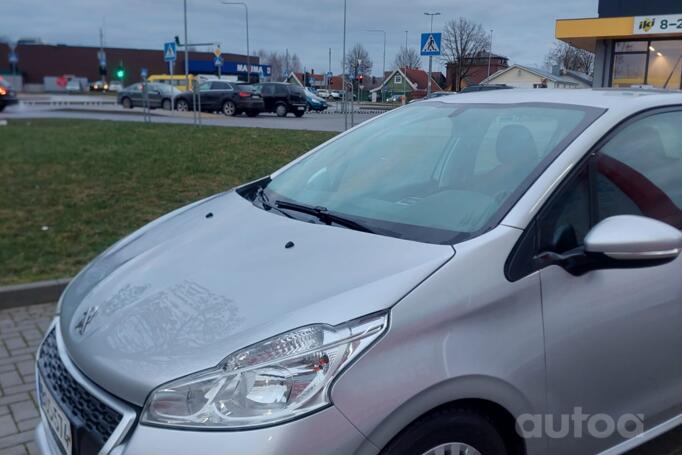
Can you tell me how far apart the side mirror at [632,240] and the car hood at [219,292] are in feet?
1.79

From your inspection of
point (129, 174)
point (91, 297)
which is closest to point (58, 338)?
point (91, 297)

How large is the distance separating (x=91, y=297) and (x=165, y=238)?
18.4 inches

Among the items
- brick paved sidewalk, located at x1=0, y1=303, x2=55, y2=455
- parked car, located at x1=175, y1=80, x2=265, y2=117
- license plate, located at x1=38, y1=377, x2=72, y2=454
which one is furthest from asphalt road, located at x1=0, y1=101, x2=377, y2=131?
license plate, located at x1=38, y1=377, x2=72, y2=454

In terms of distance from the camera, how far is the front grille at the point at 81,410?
1930 mm

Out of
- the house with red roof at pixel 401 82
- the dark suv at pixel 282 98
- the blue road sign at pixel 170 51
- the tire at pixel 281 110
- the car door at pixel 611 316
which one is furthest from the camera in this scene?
the house with red roof at pixel 401 82

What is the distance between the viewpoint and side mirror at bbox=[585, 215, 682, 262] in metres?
2.19

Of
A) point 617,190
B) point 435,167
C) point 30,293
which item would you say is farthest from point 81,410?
point 30,293

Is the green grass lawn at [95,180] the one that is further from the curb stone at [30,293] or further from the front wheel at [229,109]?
the front wheel at [229,109]

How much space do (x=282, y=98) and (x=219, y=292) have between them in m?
Answer: 28.0

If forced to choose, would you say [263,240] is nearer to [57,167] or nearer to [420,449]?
[420,449]

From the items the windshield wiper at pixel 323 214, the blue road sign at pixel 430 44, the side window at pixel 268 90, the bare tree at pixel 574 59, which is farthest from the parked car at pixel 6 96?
the bare tree at pixel 574 59

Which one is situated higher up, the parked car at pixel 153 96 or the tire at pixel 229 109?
the parked car at pixel 153 96

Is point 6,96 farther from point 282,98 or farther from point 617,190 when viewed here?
point 617,190

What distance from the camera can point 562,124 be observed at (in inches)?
104
